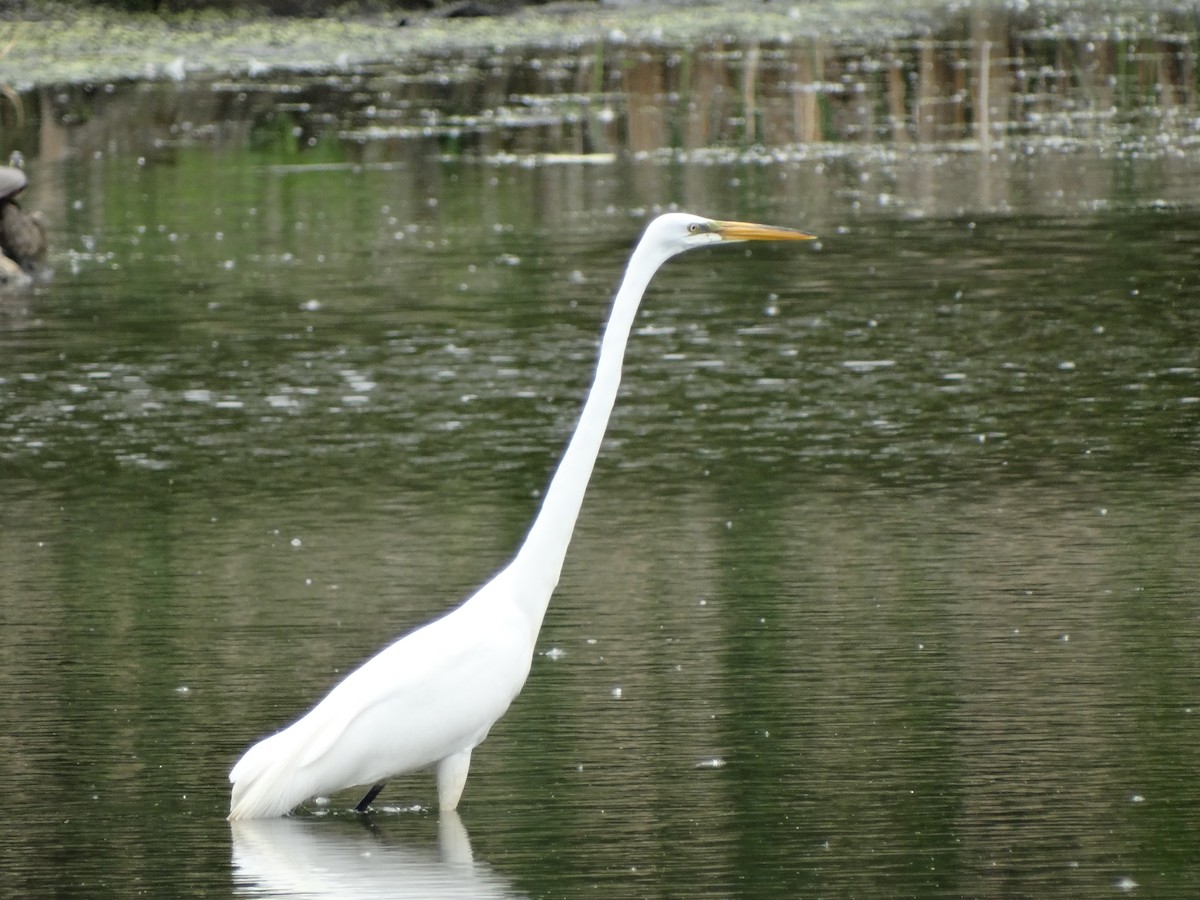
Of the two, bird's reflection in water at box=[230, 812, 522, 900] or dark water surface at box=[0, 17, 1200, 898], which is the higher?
dark water surface at box=[0, 17, 1200, 898]

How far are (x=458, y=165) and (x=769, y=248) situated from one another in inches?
237

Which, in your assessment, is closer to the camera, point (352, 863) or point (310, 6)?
point (352, 863)

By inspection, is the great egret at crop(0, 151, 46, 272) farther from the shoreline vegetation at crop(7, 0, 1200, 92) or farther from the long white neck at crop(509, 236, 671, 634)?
the shoreline vegetation at crop(7, 0, 1200, 92)

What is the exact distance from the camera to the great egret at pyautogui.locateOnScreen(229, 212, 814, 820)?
18.8 feet

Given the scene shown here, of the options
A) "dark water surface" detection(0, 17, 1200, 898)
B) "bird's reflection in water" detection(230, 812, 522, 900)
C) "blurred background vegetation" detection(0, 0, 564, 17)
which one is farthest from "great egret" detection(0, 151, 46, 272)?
"blurred background vegetation" detection(0, 0, 564, 17)

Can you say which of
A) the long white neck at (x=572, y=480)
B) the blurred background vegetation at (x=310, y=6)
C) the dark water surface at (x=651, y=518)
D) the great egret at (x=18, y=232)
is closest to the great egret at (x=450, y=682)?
the long white neck at (x=572, y=480)

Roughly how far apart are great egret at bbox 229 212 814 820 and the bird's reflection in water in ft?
0.29

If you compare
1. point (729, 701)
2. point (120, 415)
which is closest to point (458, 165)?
point (120, 415)

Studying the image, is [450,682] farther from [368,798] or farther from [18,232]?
[18,232]

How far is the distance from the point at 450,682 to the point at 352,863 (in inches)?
20.6

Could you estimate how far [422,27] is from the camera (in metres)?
37.8

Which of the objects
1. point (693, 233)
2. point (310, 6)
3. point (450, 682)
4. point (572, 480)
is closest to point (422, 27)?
point (310, 6)

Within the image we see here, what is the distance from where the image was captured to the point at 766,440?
10.6 m

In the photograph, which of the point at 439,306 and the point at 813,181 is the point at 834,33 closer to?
the point at 813,181
